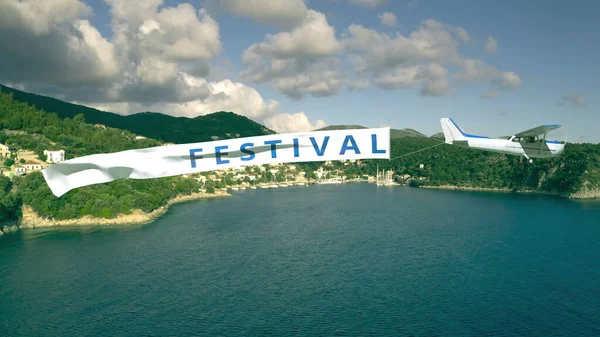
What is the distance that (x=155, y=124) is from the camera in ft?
622

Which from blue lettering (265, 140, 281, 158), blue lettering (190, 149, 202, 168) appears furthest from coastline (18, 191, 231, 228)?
blue lettering (265, 140, 281, 158)

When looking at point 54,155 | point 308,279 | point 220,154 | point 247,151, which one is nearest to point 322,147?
point 247,151

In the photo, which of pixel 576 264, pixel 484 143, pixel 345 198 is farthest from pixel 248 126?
pixel 484 143

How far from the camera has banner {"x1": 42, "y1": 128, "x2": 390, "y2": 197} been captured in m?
3.21

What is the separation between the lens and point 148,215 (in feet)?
190

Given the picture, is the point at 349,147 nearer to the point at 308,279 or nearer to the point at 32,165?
the point at 308,279

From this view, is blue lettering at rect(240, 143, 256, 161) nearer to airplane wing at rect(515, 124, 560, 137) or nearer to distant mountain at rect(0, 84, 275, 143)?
airplane wing at rect(515, 124, 560, 137)

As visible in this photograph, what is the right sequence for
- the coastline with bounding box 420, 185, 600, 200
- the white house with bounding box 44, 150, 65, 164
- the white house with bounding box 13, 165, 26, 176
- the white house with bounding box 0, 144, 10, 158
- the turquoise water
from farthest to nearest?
the coastline with bounding box 420, 185, 600, 200 → the white house with bounding box 44, 150, 65, 164 → the white house with bounding box 0, 144, 10, 158 → the white house with bounding box 13, 165, 26, 176 → the turquoise water

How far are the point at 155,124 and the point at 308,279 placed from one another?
176 m

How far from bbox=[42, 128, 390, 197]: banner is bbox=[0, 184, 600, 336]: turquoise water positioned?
21.1 m

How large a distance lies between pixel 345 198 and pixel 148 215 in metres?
39.2

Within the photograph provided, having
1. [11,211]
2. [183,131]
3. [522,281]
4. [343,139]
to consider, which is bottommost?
[522,281]

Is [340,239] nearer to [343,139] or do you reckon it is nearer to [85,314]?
[85,314]

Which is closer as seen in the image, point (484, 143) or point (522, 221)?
point (484, 143)
